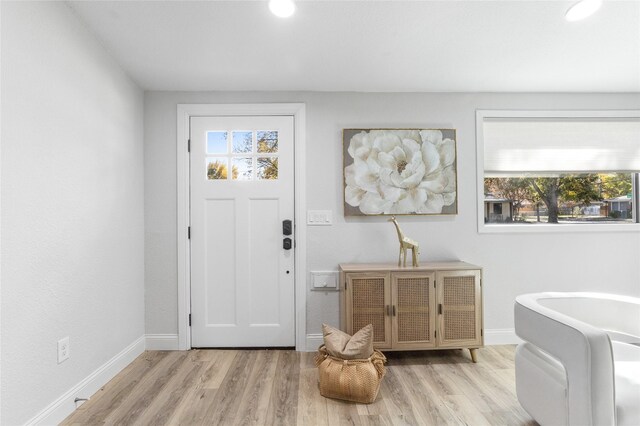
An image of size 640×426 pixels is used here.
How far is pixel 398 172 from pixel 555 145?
154cm

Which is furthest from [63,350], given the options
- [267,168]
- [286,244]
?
[267,168]

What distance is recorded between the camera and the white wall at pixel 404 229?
10.1 feet

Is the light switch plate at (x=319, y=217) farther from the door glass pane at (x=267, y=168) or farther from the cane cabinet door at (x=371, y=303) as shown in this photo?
the cane cabinet door at (x=371, y=303)

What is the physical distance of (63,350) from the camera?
200 cm

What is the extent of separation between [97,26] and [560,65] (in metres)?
3.30

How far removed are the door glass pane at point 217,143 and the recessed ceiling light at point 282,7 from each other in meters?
1.38

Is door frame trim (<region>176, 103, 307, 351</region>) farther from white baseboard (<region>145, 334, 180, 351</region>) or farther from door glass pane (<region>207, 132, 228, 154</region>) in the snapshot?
door glass pane (<region>207, 132, 228, 154</region>)

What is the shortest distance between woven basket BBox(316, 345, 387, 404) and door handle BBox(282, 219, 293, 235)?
118cm

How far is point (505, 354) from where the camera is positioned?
115 inches

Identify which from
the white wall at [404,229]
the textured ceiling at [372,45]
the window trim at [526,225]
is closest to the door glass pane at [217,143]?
the white wall at [404,229]

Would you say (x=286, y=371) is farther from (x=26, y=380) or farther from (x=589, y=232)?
(x=589, y=232)

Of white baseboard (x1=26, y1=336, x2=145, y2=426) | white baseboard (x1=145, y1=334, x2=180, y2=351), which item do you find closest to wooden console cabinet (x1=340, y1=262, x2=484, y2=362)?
white baseboard (x1=145, y1=334, x2=180, y2=351)

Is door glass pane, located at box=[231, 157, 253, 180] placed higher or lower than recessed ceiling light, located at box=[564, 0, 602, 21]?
lower

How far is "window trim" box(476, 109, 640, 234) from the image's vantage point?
3207 millimetres
